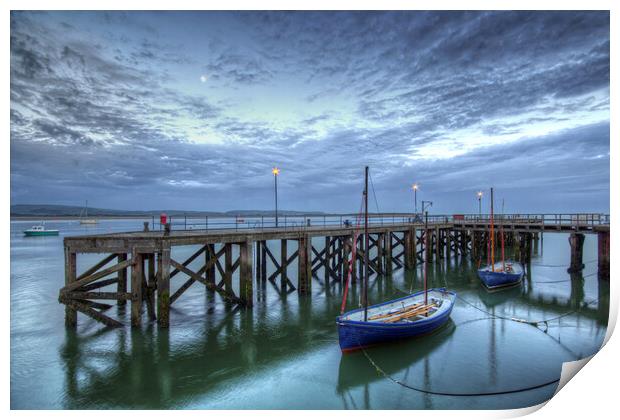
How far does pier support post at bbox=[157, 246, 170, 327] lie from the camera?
49.6 feet

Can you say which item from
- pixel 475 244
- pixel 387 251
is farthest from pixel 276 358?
pixel 475 244

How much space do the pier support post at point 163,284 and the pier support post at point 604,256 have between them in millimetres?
31081

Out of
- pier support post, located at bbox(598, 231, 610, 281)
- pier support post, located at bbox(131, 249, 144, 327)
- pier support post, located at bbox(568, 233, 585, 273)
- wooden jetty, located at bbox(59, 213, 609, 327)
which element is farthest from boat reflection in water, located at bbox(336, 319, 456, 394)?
pier support post, located at bbox(568, 233, 585, 273)

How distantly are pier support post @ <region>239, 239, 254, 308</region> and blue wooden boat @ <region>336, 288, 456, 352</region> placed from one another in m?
6.57

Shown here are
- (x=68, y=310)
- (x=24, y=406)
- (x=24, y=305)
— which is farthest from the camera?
(x=24, y=305)

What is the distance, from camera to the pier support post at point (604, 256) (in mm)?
26109

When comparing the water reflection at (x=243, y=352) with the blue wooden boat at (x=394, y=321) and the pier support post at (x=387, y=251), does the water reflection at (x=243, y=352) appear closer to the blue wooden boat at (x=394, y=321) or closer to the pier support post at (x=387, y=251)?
the blue wooden boat at (x=394, y=321)

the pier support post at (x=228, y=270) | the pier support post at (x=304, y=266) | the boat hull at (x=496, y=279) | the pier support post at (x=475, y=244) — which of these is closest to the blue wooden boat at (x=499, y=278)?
the boat hull at (x=496, y=279)

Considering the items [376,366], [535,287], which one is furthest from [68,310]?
[535,287]

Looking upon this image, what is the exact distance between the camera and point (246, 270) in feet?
61.2

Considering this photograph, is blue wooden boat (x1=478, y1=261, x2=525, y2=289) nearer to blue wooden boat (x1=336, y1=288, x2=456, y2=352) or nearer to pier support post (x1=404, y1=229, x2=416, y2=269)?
blue wooden boat (x1=336, y1=288, x2=456, y2=352)

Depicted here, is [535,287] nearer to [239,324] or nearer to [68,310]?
[239,324]

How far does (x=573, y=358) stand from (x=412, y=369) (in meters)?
6.76

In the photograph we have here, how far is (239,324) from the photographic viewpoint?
16.8 metres
